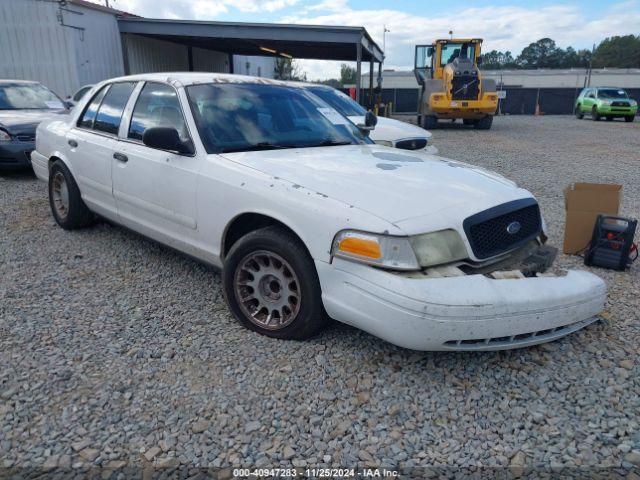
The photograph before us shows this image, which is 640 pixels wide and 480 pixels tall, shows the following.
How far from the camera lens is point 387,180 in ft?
9.48

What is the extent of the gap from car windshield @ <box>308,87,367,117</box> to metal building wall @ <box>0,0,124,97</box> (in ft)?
29.6

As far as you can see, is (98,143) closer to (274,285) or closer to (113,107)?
(113,107)

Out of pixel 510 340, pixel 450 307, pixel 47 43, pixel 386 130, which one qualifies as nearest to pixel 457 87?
pixel 386 130

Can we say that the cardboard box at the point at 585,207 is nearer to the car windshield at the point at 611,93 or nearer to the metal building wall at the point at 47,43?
the metal building wall at the point at 47,43

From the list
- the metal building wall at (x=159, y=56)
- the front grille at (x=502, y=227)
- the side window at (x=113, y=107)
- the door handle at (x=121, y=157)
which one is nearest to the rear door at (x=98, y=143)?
the side window at (x=113, y=107)

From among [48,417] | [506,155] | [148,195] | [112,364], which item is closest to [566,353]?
[112,364]

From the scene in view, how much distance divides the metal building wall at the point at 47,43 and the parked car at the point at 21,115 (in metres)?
4.87

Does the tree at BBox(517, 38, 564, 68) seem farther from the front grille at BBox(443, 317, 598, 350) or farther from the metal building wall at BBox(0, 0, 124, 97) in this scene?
the front grille at BBox(443, 317, 598, 350)

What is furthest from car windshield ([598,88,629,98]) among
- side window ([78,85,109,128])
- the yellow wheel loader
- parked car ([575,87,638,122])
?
side window ([78,85,109,128])

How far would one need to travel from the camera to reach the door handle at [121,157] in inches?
153

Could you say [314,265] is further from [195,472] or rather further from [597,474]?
[597,474]

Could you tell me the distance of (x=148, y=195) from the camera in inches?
145

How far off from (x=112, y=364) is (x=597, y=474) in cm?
243

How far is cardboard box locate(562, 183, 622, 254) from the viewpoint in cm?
436
